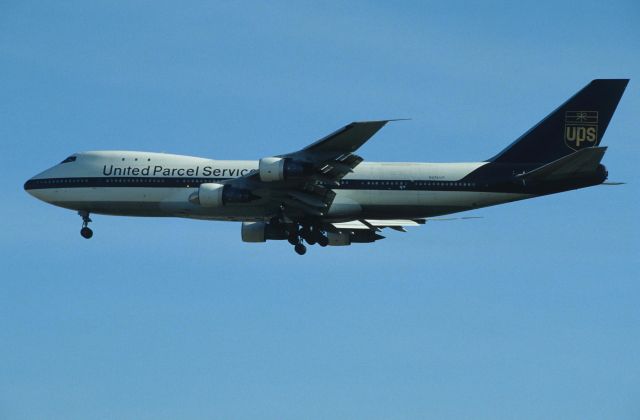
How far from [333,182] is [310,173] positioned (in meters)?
2.15

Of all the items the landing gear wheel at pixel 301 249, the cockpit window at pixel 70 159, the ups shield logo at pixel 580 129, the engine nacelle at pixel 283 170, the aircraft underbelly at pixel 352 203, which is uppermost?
the ups shield logo at pixel 580 129

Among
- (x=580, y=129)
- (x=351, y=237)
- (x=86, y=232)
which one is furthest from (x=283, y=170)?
(x=580, y=129)

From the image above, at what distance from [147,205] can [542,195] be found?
19.3 m

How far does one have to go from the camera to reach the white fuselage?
5859cm

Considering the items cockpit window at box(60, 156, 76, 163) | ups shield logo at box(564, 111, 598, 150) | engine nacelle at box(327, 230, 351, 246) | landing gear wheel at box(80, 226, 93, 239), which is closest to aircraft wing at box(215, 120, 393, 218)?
engine nacelle at box(327, 230, 351, 246)

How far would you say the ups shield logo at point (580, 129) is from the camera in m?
59.5

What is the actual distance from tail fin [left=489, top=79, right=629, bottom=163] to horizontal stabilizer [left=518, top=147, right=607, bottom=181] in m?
2.54

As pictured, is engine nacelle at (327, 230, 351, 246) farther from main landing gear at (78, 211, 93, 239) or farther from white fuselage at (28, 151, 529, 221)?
main landing gear at (78, 211, 93, 239)

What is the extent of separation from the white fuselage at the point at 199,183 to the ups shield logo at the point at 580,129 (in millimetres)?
4196

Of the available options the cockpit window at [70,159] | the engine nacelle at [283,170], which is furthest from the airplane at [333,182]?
the cockpit window at [70,159]

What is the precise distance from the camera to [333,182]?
57.2 m

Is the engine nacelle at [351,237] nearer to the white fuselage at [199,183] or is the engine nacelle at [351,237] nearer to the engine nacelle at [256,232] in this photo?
the engine nacelle at [256,232]

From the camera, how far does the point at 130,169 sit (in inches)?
2451

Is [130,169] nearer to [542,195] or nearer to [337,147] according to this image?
[337,147]
